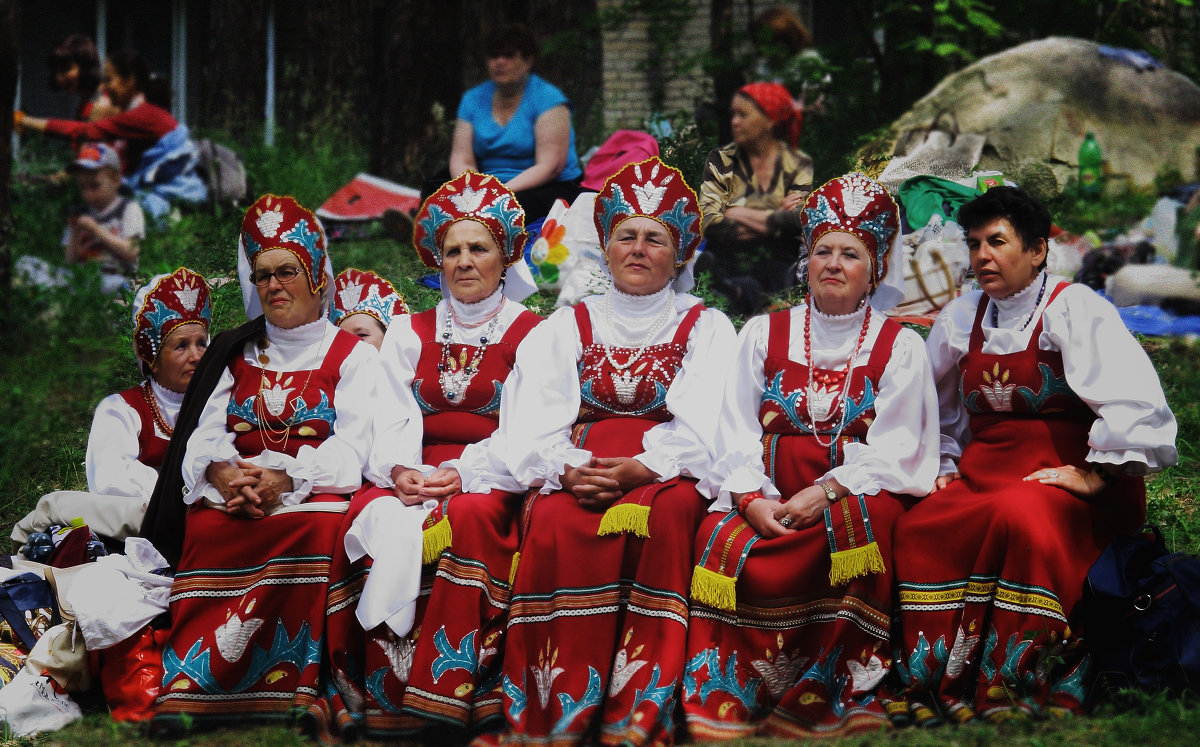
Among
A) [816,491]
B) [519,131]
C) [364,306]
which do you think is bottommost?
[816,491]

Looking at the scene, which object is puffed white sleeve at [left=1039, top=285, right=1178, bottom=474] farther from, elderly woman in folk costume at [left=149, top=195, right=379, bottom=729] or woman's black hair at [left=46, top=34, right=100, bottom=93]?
woman's black hair at [left=46, top=34, right=100, bottom=93]

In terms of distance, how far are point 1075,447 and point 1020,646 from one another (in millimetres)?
780

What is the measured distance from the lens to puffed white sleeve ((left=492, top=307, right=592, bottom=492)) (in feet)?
14.5

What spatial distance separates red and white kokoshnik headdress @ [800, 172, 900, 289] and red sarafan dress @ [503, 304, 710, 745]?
1.12 meters

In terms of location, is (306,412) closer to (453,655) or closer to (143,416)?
(143,416)

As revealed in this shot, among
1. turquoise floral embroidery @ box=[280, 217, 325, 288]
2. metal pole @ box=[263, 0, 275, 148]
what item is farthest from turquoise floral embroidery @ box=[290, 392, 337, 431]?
metal pole @ box=[263, 0, 275, 148]

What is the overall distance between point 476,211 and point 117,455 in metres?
1.89

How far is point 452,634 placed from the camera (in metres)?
4.17

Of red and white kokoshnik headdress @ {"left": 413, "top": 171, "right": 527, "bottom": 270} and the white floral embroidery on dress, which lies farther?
red and white kokoshnik headdress @ {"left": 413, "top": 171, "right": 527, "bottom": 270}

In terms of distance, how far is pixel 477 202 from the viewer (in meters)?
4.87

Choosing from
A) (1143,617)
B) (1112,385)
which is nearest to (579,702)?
(1143,617)

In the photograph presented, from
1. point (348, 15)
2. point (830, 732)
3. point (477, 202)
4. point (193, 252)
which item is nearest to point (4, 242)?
point (193, 252)

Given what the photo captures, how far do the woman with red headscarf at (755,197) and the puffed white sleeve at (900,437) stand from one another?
234cm

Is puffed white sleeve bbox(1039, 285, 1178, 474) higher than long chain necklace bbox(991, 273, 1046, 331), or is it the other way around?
long chain necklace bbox(991, 273, 1046, 331)
